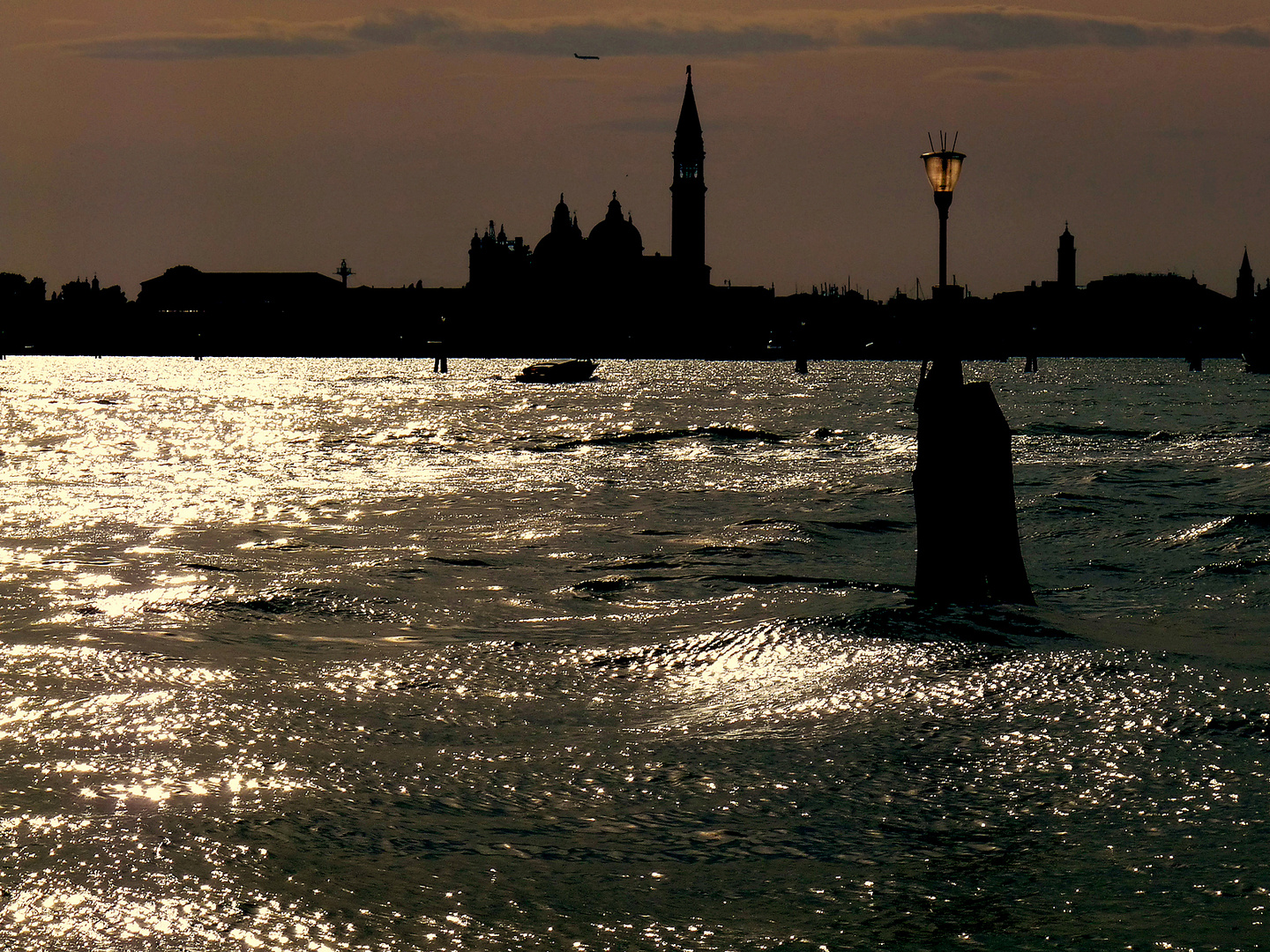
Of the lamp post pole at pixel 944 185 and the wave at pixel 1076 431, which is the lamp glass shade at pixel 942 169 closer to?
the lamp post pole at pixel 944 185

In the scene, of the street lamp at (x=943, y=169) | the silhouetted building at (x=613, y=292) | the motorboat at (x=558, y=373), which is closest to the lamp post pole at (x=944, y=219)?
the street lamp at (x=943, y=169)

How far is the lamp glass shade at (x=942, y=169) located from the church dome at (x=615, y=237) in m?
164

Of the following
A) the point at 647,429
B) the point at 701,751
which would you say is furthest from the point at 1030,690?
the point at 647,429

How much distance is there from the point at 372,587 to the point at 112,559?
9.23 feet

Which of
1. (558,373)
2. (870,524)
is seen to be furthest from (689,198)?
(870,524)

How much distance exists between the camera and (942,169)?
49.9 feet

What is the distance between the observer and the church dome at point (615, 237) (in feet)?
586

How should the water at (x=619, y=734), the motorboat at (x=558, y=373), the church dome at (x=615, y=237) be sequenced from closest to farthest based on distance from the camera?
the water at (x=619, y=734) → the motorboat at (x=558, y=373) → the church dome at (x=615, y=237)

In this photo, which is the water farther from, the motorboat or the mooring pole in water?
the motorboat

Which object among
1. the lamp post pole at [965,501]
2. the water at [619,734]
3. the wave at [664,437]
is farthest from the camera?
the wave at [664,437]

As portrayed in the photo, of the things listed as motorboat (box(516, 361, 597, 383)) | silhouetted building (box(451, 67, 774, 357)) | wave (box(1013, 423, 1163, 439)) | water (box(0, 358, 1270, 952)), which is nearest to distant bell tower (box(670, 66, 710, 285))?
silhouetted building (box(451, 67, 774, 357))

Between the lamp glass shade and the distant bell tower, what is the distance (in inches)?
6641

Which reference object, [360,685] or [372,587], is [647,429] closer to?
[372,587]

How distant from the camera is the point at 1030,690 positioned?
8109 mm
